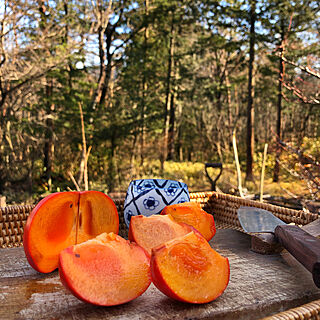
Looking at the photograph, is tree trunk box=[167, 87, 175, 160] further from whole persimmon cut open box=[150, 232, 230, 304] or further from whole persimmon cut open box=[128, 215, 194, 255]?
whole persimmon cut open box=[150, 232, 230, 304]

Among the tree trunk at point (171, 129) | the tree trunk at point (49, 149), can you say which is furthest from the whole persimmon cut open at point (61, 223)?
the tree trunk at point (171, 129)

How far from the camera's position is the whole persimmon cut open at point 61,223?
0.69 m

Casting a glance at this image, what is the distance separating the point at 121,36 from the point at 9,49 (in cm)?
397

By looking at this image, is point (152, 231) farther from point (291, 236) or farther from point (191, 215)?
point (291, 236)

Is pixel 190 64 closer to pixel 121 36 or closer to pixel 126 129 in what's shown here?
pixel 121 36

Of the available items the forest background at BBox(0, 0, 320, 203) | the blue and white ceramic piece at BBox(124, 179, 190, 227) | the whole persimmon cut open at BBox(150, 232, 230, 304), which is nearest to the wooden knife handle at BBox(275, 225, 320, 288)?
the whole persimmon cut open at BBox(150, 232, 230, 304)

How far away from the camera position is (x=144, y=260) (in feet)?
1.97

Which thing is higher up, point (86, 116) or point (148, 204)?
point (86, 116)

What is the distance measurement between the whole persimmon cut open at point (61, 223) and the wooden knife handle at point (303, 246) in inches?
16.5

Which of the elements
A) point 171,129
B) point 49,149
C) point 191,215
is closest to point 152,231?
point 191,215

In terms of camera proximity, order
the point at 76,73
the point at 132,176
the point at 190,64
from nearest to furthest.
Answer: the point at 76,73 → the point at 132,176 → the point at 190,64

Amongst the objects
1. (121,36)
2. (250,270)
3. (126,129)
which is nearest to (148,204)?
(250,270)

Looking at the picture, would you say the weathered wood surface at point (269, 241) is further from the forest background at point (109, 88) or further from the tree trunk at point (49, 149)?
the tree trunk at point (49, 149)

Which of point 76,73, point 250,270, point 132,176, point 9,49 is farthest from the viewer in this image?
point 132,176
